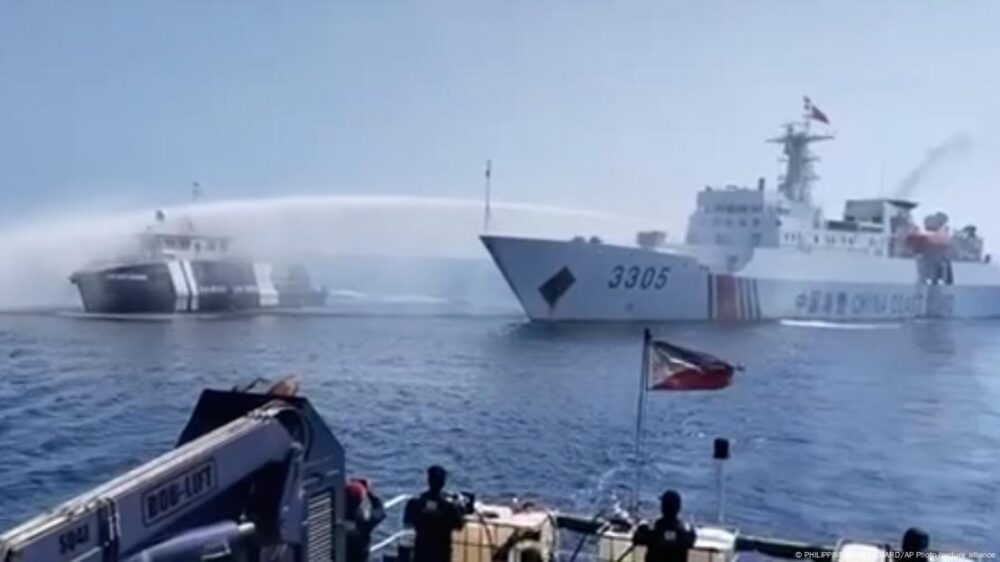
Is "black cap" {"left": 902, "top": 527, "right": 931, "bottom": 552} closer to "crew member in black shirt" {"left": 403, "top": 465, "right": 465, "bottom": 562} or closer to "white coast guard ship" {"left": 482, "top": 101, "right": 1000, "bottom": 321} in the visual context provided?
"crew member in black shirt" {"left": 403, "top": 465, "right": 465, "bottom": 562}

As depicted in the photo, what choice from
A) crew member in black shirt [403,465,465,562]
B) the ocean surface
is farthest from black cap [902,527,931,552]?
the ocean surface

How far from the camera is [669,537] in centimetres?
799

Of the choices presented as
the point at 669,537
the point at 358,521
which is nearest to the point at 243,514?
the point at 358,521

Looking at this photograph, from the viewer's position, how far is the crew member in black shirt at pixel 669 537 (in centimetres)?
796

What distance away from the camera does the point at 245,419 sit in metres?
7.09

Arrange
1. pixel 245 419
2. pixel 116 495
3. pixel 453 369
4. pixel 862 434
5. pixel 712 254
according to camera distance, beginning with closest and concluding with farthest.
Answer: pixel 116 495 < pixel 245 419 < pixel 862 434 < pixel 453 369 < pixel 712 254

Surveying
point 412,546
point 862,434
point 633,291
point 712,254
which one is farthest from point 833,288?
point 412,546

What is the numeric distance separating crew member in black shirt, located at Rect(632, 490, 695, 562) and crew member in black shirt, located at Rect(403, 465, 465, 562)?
1.82 meters

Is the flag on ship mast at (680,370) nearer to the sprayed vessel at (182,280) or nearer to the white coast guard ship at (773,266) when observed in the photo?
the white coast guard ship at (773,266)

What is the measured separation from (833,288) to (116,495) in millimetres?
94724

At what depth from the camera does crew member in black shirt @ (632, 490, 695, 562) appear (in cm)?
796

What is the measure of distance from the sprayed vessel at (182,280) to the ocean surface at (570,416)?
1453cm

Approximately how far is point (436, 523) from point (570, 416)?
95.3ft

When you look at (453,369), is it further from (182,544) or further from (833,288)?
(833,288)
